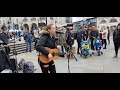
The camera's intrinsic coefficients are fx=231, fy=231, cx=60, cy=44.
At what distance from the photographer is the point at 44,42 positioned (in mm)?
4391

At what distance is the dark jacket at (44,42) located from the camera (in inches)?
170

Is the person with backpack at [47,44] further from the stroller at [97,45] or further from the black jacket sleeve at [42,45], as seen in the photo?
the stroller at [97,45]

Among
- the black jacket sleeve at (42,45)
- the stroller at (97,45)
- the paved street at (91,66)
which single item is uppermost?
the black jacket sleeve at (42,45)

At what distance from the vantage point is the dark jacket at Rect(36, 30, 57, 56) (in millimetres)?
4324

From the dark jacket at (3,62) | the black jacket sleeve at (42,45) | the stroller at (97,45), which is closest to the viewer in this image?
the black jacket sleeve at (42,45)

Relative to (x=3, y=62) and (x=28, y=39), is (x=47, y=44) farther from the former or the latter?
(x=28, y=39)

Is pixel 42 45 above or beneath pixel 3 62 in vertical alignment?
above

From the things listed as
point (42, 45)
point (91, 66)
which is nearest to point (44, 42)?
point (42, 45)

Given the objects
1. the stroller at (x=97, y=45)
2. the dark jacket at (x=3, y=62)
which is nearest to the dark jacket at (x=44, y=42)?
the dark jacket at (x=3, y=62)

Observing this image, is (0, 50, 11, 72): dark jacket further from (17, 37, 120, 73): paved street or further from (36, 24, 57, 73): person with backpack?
(17, 37, 120, 73): paved street
